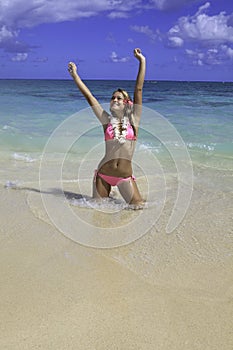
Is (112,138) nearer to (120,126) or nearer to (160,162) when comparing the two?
(120,126)

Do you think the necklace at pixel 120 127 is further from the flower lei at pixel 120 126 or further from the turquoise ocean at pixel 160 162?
the turquoise ocean at pixel 160 162

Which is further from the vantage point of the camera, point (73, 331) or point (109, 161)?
point (109, 161)

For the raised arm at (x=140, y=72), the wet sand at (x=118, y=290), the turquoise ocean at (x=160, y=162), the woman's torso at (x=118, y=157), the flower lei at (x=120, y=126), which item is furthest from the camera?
the woman's torso at (x=118, y=157)

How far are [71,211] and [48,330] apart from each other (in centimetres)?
204

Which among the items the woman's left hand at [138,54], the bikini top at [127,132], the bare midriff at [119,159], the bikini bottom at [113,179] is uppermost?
the woman's left hand at [138,54]

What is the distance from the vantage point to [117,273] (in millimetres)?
2746

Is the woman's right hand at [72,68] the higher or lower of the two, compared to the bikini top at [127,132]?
higher

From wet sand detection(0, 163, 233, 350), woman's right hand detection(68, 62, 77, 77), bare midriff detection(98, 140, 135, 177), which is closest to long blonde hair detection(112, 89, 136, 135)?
bare midriff detection(98, 140, 135, 177)

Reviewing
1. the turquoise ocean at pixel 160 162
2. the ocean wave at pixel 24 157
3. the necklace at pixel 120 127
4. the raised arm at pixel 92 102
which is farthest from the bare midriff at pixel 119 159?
the ocean wave at pixel 24 157

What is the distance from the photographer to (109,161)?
4.26 meters

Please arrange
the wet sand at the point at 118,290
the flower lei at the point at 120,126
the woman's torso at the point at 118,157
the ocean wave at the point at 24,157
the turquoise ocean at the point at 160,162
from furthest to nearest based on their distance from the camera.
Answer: the ocean wave at the point at 24,157 < the woman's torso at the point at 118,157 < the flower lei at the point at 120,126 < the turquoise ocean at the point at 160,162 < the wet sand at the point at 118,290

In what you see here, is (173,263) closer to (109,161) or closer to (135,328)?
(135,328)

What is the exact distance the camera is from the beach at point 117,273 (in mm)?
2080

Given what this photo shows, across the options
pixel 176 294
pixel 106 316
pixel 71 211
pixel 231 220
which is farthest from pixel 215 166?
pixel 106 316
